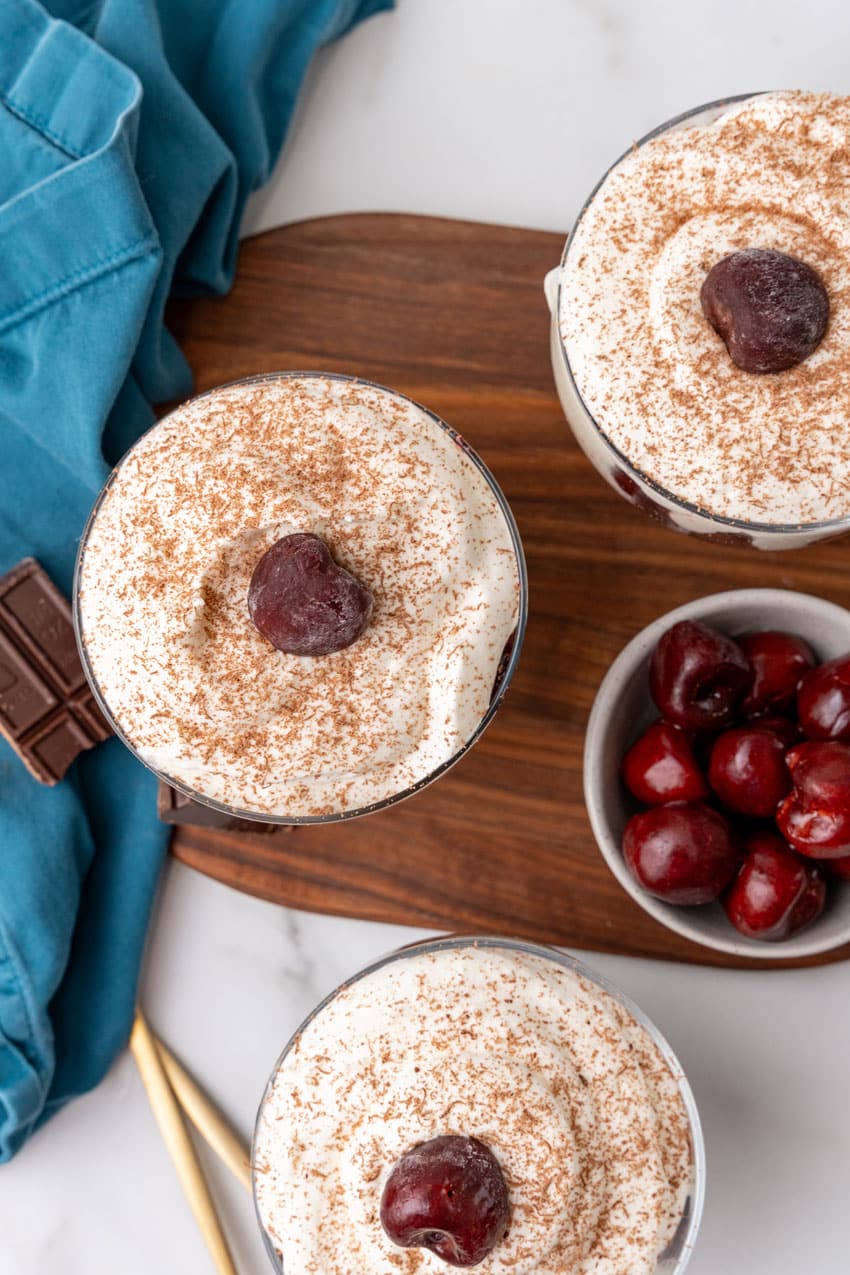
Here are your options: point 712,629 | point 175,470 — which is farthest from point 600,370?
point 175,470

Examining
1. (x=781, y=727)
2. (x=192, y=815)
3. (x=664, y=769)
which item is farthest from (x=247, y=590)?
(x=781, y=727)

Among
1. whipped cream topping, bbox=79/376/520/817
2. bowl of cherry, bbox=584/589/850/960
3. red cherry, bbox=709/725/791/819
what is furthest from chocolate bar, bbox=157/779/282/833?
red cherry, bbox=709/725/791/819

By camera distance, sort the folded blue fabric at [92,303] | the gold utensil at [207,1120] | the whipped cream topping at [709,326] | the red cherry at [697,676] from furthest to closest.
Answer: the gold utensil at [207,1120], the folded blue fabric at [92,303], the red cherry at [697,676], the whipped cream topping at [709,326]

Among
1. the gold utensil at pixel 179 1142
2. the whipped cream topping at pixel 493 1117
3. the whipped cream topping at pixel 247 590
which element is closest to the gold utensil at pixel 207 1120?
the gold utensil at pixel 179 1142

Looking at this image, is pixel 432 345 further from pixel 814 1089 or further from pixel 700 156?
pixel 814 1089

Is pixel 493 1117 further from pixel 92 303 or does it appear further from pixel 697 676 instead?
pixel 92 303

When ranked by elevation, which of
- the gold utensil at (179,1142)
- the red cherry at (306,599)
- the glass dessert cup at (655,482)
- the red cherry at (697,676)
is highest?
the red cherry at (306,599)

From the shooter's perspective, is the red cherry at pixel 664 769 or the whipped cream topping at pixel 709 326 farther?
the red cherry at pixel 664 769

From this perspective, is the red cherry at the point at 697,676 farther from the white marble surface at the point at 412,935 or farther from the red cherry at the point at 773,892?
the white marble surface at the point at 412,935
